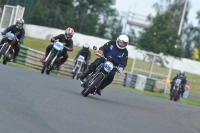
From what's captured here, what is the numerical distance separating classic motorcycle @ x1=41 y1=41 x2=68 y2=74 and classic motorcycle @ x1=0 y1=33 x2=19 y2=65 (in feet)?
3.87

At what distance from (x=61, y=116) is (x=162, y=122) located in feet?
11.8

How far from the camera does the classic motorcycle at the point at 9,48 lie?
2330 centimetres

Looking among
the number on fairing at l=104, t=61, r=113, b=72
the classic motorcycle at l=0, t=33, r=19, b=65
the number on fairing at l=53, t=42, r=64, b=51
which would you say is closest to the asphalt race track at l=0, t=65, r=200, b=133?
the number on fairing at l=104, t=61, r=113, b=72

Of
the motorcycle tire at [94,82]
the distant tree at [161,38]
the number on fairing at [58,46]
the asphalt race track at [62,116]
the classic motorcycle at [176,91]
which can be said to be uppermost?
the distant tree at [161,38]

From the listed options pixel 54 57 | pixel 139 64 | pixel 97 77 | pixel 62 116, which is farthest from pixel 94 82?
pixel 139 64

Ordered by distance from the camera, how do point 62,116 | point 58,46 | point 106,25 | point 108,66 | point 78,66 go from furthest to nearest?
1. point 106,25
2. point 78,66
3. point 58,46
4. point 108,66
5. point 62,116

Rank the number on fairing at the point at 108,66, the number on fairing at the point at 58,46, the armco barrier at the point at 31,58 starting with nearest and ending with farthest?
the number on fairing at the point at 108,66 < the number on fairing at the point at 58,46 < the armco barrier at the point at 31,58

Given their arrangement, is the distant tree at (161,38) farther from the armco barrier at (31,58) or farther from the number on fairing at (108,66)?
the number on fairing at (108,66)

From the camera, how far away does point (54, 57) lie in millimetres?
23656

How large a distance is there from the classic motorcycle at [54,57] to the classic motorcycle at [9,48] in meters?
1.18

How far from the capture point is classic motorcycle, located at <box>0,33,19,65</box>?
2330 cm

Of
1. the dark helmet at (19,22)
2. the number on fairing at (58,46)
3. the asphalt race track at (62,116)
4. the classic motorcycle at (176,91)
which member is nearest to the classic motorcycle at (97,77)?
the asphalt race track at (62,116)

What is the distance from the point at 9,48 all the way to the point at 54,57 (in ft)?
5.03

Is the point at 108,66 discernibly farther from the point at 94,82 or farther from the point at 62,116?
the point at 62,116
